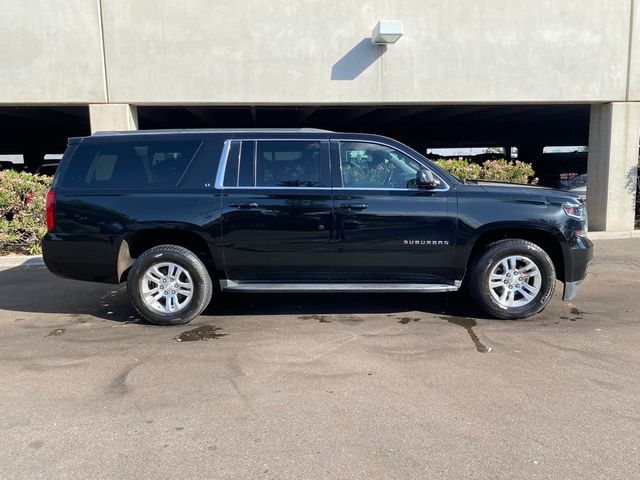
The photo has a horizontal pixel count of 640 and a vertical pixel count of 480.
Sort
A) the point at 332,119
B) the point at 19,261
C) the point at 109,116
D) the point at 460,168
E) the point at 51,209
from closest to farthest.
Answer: the point at 51,209, the point at 19,261, the point at 109,116, the point at 460,168, the point at 332,119

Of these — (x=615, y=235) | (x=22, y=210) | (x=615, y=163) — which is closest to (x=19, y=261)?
(x=22, y=210)

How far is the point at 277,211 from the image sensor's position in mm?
5344

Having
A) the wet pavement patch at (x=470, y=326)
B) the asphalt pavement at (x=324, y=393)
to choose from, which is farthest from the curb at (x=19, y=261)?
the wet pavement patch at (x=470, y=326)

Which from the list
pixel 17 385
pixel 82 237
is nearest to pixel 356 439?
pixel 17 385

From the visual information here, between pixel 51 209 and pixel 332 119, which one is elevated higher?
pixel 332 119

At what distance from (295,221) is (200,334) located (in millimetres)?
1466

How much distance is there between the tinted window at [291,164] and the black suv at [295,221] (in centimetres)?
1

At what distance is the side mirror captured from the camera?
17.3ft

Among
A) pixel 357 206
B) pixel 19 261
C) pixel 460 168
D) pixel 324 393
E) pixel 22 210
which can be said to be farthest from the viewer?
pixel 460 168

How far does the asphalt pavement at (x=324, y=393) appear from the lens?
301 centimetres

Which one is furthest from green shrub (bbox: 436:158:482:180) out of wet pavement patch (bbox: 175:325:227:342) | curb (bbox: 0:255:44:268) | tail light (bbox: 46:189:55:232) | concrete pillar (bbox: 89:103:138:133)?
curb (bbox: 0:255:44:268)

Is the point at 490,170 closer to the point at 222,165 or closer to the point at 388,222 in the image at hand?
the point at 388,222
